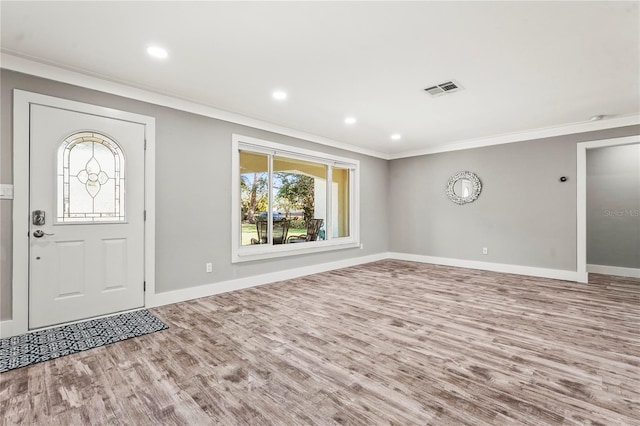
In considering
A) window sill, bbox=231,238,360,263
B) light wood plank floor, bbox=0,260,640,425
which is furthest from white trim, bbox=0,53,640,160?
light wood plank floor, bbox=0,260,640,425

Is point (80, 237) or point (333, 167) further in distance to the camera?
point (333, 167)

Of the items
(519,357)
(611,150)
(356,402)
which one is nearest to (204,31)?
(356,402)

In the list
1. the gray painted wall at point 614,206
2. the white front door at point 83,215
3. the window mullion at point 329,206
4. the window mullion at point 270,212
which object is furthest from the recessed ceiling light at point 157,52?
the gray painted wall at point 614,206

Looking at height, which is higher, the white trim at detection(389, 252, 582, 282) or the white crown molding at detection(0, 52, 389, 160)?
the white crown molding at detection(0, 52, 389, 160)

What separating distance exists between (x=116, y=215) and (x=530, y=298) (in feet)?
16.9

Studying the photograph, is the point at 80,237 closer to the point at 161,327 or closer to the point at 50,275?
the point at 50,275

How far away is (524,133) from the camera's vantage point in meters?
5.38

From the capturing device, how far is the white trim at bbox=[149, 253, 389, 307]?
3.71m

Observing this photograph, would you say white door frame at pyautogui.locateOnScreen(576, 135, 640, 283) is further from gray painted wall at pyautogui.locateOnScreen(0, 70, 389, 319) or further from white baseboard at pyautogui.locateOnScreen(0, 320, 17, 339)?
white baseboard at pyautogui.locateOnScreen(0, 320, 17, 339)

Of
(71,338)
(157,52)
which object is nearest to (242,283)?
(71,338)

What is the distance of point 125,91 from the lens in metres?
3.37

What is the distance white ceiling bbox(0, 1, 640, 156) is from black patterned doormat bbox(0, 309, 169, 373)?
2533 millimetres

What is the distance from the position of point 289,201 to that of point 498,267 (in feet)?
13.5

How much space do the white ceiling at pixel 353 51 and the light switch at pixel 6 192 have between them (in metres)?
1.18
